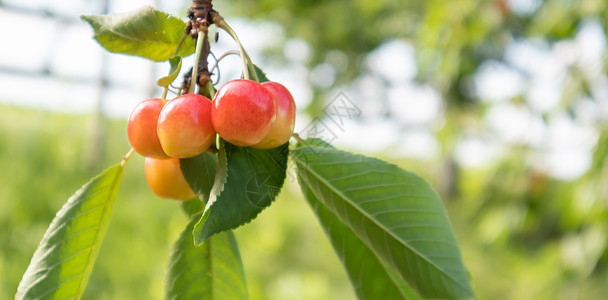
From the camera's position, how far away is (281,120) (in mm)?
303

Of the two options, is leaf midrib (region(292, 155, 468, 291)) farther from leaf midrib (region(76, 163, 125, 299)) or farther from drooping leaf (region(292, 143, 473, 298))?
leaf midrib (region(76, 163, 125, 299))

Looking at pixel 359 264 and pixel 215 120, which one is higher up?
pixel 215 120

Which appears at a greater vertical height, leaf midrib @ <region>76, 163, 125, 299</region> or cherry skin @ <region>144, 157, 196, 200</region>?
cherry skin @ <region>144, 157, 196, 200</region>

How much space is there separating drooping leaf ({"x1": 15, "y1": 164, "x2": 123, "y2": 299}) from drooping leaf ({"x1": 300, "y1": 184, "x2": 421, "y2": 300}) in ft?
0.51

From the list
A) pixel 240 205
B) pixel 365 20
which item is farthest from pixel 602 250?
pixel 365 20

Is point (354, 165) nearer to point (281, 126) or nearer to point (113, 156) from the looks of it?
point (281, 126)

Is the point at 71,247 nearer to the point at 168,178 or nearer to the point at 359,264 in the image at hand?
the point at 168,178

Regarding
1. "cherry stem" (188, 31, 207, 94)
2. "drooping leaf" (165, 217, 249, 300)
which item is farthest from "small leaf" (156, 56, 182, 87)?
"drooping leaf" (165, 217, 249, 300)

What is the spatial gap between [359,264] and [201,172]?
15 centimetres

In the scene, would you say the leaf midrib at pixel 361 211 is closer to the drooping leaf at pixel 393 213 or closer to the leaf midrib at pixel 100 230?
the drooping leaf at pixel 393 213

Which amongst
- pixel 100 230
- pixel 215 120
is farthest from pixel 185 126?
pixel 100 230

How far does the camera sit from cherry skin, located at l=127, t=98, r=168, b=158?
1.01ft

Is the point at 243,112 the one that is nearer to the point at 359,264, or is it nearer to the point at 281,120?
the point at 281,120

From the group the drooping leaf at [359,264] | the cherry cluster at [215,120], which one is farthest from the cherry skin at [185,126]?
the drooping leaf at [359,264]
